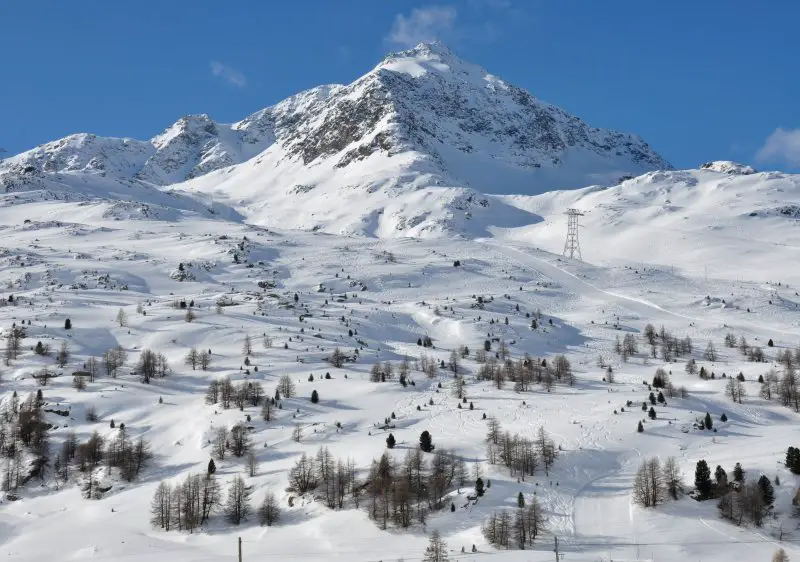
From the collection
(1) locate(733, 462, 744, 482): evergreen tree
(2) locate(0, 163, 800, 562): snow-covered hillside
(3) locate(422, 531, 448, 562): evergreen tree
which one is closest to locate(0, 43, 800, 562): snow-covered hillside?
(2) locate(0, 163, 800, 562): snow-covered hillside

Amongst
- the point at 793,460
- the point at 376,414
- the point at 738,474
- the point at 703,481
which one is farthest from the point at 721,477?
the point at 376,414

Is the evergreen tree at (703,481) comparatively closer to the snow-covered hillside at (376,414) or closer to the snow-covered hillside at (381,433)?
the snow-covered hillside at (381,433)

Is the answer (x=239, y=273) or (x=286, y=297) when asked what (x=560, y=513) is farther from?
(x=239, y=273)

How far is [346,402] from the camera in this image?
95.8 meters

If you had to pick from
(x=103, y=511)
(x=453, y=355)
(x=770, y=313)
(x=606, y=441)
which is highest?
(x=770, y=313)

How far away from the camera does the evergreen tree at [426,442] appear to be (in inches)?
2950

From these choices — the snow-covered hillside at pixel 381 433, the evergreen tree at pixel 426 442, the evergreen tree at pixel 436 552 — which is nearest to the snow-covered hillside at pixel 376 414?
the snow-covered hillside at pixel 381 433

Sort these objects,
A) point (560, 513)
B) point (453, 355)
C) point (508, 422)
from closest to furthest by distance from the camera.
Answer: point (560, 513) → point (508, 422) → point (453, 355)

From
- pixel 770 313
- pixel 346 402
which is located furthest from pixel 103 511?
pixel 770 313

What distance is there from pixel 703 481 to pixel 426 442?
27.0 metres

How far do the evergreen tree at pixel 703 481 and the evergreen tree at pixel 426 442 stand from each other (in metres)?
25.8

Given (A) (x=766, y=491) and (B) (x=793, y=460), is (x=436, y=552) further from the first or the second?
(B) (x=793, y=460)

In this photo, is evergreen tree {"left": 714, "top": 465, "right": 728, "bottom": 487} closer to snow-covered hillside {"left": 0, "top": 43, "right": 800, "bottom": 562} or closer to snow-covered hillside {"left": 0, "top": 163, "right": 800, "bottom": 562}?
snow-covered hillside {"left": 0, "top": 43, "right": 800, "bottom": 562}

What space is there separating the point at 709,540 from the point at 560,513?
40.4 ft
